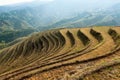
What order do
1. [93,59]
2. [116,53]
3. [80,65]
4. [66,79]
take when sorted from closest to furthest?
[66,79] < [80,65] < [93,59] < [116,53]

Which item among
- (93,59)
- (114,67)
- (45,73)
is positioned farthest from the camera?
(93,59)

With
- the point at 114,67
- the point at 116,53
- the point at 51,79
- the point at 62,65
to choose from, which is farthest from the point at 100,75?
the point at 116,53

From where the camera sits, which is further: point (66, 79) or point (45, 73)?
point (45, 73)

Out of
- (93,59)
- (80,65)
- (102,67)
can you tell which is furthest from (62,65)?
(102,67)

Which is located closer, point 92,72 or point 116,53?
point 92,72

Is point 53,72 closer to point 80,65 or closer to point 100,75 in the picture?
point 80,65

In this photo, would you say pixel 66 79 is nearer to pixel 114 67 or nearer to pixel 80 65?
pixel 114 67

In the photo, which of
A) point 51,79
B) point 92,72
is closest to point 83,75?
point 92,72

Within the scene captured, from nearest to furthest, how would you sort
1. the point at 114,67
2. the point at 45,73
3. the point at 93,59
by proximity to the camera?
the point at 114,67
the point at 45,73
the point at 93,59
